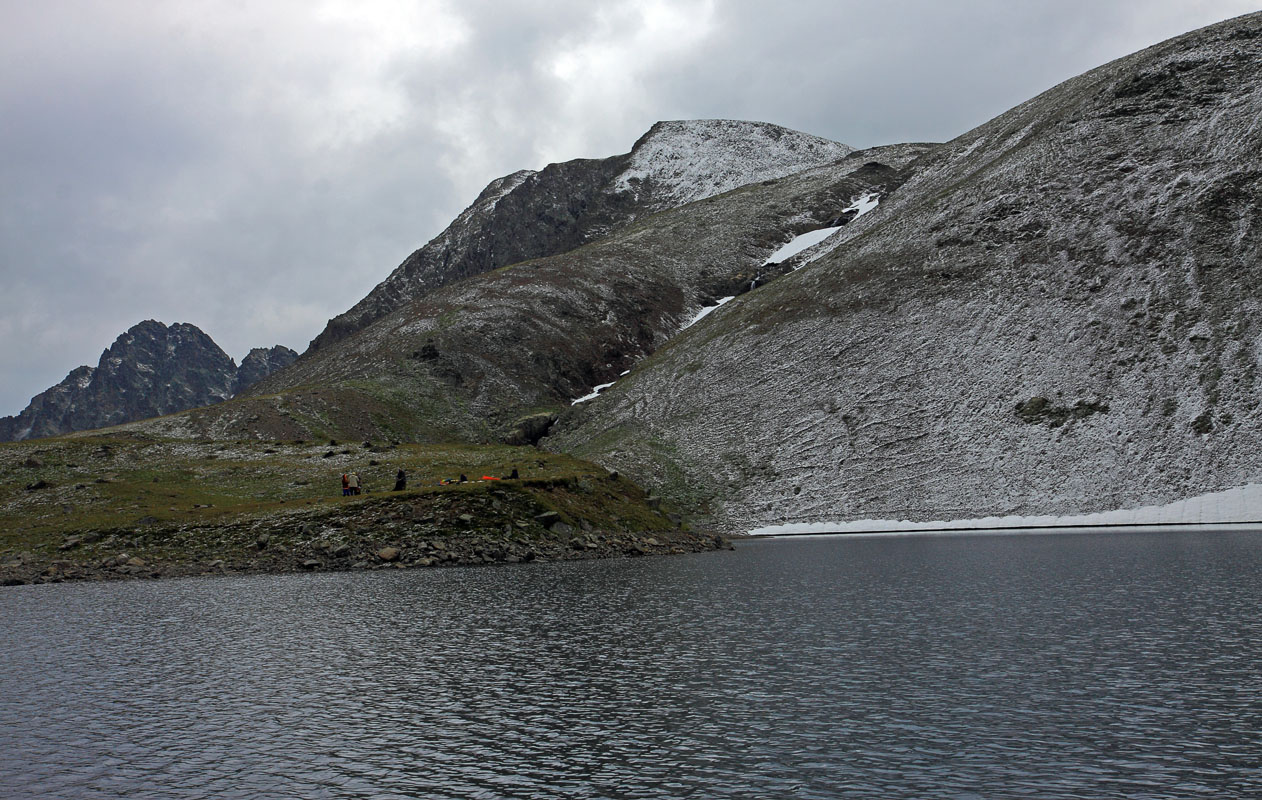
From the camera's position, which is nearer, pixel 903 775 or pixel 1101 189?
pixel 903 775

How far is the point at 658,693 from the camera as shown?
19.2m

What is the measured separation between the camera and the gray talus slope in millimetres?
78688

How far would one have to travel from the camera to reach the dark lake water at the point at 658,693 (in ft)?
44.5

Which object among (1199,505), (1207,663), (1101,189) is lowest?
(1199,505)

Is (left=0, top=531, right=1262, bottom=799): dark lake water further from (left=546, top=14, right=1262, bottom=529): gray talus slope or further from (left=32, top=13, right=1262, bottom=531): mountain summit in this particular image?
(left=32, top=13, right=1262, bottom=531): mountain summit

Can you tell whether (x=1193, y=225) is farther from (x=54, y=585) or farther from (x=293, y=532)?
(x=54, y=585)

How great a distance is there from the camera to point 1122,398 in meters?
81.0

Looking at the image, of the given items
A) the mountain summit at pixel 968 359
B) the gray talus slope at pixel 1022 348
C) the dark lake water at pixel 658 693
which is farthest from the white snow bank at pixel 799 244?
the dark lake water at pixel 658 693

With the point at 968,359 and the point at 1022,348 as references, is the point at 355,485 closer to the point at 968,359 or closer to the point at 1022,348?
the point at 968,359

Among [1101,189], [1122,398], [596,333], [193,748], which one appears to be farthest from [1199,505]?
[596,333]

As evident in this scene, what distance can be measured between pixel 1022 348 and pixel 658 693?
86.2 m

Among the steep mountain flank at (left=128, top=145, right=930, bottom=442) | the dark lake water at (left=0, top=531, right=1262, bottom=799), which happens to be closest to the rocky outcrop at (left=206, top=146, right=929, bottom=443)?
Answer: the steep mountain flank at (left=128, top=145, right=930, bottom=442)

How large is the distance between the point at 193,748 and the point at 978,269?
107332 millimetres

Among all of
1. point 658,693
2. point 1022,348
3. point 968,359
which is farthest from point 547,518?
point 1022,348
